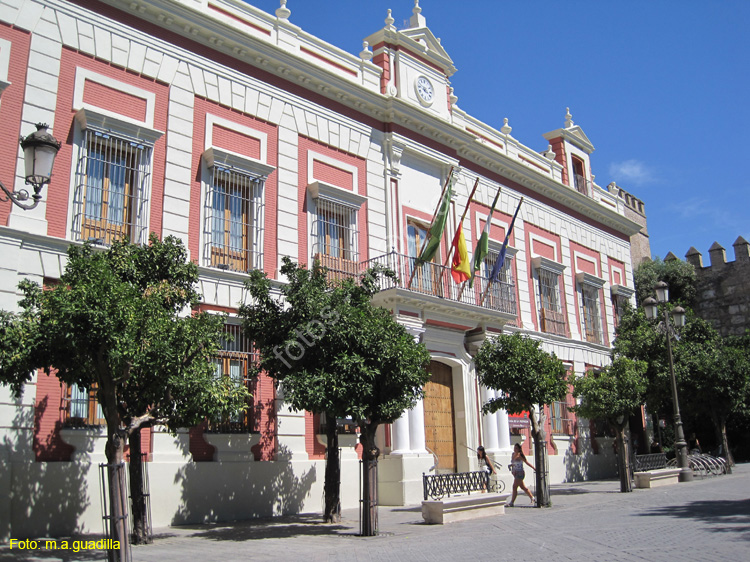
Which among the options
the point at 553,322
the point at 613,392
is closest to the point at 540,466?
the point at 613,392

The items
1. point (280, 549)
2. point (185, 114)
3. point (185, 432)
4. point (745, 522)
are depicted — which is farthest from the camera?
point (185, 114)

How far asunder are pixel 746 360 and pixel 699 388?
2.52 meters

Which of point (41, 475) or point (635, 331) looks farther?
point (635, 331)

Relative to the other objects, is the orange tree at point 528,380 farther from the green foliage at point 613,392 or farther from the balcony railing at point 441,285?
the green foliage at point 613,392

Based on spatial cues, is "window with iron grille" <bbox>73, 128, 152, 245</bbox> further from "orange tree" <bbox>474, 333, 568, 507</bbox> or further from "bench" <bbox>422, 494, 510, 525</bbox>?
"orange tree" <bbox>474, 333, 568, 507</bbox>

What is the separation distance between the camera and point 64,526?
11.2 metres

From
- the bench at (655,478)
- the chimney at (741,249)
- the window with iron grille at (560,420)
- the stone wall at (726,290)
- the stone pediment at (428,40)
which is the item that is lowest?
the bench at (655,478)

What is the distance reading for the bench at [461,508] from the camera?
12336mm

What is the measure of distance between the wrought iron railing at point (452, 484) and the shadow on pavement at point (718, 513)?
3075 mm

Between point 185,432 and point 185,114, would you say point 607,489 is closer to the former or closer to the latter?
point 185,432

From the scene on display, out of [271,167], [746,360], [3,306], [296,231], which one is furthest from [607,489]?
[3,306]

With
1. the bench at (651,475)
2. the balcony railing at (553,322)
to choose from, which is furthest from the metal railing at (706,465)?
the balcony railing at (553,322)

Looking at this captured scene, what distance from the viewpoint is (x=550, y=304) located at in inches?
942

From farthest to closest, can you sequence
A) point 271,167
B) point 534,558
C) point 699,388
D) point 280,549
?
1. point 699,388
2. point 271,167
3. point 280,549
4. point 534,558
